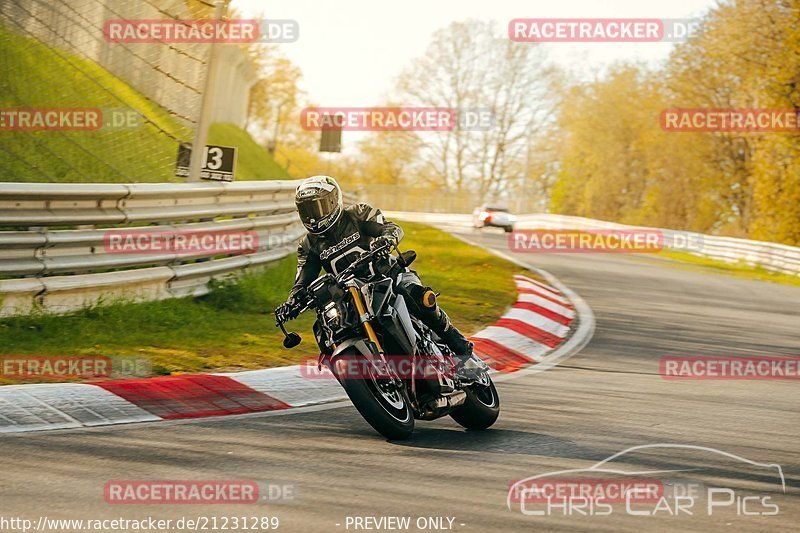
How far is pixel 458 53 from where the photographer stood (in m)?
79.8

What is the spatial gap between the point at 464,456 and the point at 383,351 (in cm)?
85

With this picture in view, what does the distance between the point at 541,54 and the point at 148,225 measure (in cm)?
7146

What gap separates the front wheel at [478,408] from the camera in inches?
281

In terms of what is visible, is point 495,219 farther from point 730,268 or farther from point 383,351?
point 383,351

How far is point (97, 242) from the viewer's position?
33.6 ft

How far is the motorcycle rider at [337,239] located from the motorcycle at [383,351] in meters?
0.07

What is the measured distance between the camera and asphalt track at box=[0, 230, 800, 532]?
5.10 metres

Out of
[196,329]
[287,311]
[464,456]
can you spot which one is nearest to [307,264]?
[287,311]

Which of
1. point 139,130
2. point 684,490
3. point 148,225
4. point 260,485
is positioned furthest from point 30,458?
point 139,130

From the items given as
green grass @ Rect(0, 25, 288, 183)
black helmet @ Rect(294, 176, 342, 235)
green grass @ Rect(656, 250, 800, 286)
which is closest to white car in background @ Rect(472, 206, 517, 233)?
green grass @ Rect(656, 250, 800, 286)

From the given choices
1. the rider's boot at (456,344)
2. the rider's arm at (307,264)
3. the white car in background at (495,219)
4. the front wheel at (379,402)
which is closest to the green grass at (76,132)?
the rider's arm at (307,264)

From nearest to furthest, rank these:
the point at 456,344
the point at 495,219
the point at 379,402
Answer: the point at 379,402, the point at 456,344, the point at 495,219

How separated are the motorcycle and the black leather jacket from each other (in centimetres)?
13

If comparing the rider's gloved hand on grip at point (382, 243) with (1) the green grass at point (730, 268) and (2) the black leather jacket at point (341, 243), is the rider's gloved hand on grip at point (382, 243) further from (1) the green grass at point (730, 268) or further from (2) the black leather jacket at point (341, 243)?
(1) the green grass at point (730, 268)
